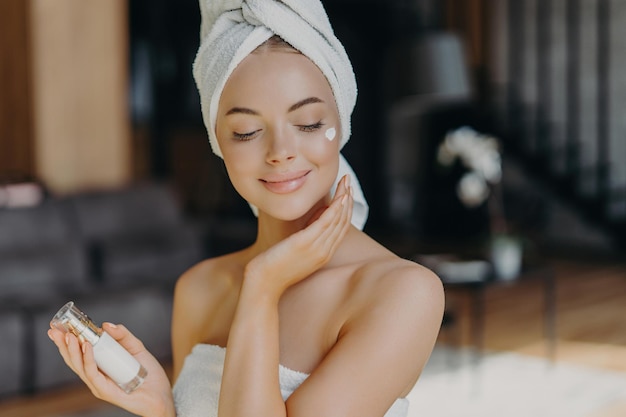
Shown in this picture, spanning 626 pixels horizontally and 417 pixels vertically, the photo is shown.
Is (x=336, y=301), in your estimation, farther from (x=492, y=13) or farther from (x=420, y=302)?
(x=492, y=13)

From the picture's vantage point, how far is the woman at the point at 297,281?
86cm

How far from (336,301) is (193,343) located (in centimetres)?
25

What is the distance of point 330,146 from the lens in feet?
3.00

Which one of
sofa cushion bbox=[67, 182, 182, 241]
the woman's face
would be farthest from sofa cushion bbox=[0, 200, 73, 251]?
the woman's face

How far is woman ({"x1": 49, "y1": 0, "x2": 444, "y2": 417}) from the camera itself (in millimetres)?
860

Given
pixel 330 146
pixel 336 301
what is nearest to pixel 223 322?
pixel 336 301

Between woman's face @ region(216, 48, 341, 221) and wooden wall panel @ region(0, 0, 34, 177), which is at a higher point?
woman's face @ region(216, 48, 341, 221)

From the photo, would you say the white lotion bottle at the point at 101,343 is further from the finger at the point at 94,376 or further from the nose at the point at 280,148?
the nose at the point at 280,148

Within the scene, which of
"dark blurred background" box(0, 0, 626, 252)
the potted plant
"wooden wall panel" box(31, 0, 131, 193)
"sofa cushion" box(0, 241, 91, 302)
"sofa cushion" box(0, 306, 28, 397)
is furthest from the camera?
"dark blurred background" box(0, 0, 626, 252)

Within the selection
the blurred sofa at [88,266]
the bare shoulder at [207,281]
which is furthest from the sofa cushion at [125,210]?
the bare shoulder at [207,281]

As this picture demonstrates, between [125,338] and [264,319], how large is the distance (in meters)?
0.20

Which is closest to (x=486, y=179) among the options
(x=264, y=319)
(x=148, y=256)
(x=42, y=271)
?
(x=148, y=256)

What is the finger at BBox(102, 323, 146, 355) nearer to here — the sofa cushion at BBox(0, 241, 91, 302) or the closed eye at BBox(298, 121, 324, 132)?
the closed eye at BBox(298, 121, 324, 132)

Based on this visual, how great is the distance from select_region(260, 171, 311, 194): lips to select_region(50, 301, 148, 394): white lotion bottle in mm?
242
